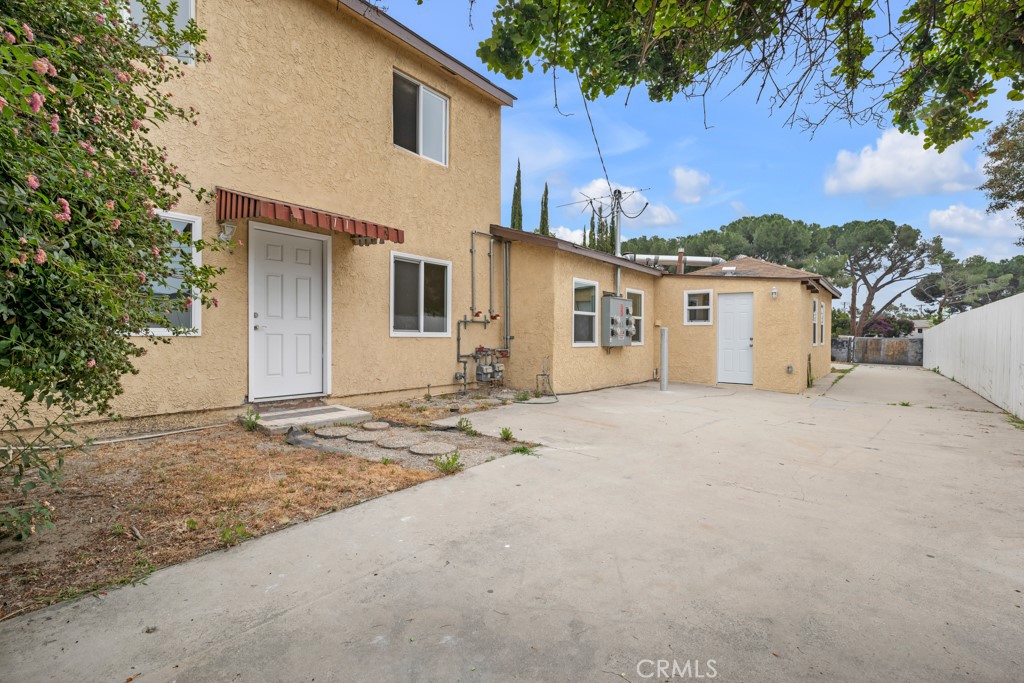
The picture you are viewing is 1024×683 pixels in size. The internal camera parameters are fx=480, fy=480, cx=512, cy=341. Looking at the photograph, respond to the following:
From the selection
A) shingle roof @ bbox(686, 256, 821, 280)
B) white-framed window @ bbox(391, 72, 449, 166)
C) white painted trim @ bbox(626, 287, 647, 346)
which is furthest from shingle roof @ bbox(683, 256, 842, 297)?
white-framed window @ bbox(391, 72, 449, 166)

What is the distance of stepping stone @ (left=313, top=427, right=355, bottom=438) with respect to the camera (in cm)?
534

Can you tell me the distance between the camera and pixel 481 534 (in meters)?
2.96

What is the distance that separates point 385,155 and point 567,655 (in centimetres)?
734

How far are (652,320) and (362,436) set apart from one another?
9.22 metres

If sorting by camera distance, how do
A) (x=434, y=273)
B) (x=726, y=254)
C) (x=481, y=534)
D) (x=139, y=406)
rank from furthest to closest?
(x=726, y=254) < (x=434, y=273) < (x=139, y=406) < (x=481, y=534)

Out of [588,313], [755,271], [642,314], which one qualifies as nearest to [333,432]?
[588,313]

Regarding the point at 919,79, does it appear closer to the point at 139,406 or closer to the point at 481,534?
the point at 481,534

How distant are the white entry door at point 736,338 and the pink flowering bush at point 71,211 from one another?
1140 centimetres

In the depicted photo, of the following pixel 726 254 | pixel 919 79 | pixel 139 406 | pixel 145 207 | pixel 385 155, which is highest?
pixel 726 254

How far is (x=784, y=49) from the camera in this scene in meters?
2.96

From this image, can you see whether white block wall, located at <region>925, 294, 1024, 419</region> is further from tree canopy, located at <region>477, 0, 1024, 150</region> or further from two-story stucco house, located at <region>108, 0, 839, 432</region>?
tree canopy, located at <region>477, 0, 1024, 150</region>

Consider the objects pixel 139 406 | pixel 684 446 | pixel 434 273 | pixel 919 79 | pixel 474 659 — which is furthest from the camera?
pixel 434 273

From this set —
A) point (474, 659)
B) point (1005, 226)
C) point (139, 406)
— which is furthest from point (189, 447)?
point (1005, 226)

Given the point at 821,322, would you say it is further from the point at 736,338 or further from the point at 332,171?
the point at 332,171
